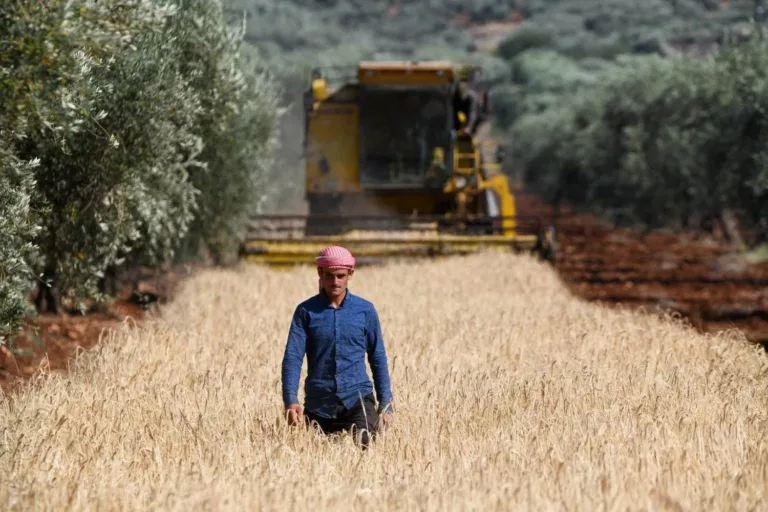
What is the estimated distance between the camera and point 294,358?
803cm

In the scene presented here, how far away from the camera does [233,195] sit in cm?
2139

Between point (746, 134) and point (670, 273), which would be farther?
point (670, 273)

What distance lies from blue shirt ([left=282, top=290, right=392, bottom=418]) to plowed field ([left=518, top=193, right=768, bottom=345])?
9074mm

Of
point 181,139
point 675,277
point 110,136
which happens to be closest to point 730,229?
point 675,277

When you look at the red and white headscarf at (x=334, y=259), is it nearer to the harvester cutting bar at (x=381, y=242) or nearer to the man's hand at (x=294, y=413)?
the man's hand at (x=294, y=413)

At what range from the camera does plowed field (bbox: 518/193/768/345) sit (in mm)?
21422

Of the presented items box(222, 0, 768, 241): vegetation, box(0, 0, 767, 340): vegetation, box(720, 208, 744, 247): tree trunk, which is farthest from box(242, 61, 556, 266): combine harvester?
box(720, 208, 744, 247): tree trunk

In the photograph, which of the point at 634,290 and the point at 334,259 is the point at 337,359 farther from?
the point at 634,290

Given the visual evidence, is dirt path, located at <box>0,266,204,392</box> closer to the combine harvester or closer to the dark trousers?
the dark trousers

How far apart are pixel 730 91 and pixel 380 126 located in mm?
7101

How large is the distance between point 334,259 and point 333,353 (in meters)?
0.66

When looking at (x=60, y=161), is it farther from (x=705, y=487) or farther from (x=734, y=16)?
(x=734, y=16)

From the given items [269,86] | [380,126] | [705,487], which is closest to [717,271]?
[380,126]

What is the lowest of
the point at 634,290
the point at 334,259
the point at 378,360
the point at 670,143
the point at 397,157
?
the point at 634,290
